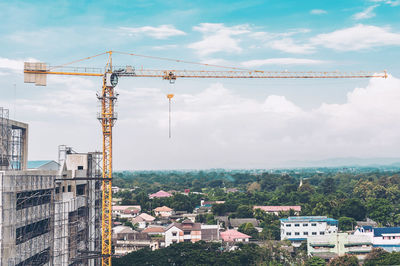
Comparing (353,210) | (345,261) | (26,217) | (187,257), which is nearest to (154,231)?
(187,257)

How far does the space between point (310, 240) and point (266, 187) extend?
10049 centimetres

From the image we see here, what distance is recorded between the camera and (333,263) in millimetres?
45031

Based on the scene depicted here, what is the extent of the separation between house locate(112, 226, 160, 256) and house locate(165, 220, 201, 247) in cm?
199

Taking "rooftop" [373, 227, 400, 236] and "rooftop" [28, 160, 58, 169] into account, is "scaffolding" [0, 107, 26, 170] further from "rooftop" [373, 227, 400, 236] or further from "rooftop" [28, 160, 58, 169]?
"rooftop" [373, 227, 400, 236]

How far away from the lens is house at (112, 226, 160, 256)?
57.3 metres

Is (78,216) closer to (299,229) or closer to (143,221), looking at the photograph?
(299,229)

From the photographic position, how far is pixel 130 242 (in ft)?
192

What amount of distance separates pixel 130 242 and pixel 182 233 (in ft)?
24.6

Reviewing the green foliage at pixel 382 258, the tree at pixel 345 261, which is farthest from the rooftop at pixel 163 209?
the green foliage at pixel 382 258

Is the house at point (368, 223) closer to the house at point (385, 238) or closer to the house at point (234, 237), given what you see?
the house at point (385, 238)

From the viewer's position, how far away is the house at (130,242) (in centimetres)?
5731

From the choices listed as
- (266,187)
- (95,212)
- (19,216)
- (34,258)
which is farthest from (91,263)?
(266,187)

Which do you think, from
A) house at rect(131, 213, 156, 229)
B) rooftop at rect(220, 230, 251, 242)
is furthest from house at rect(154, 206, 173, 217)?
rooftop at rect(220, 230, 251, 242)

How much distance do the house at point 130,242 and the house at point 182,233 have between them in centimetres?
199
